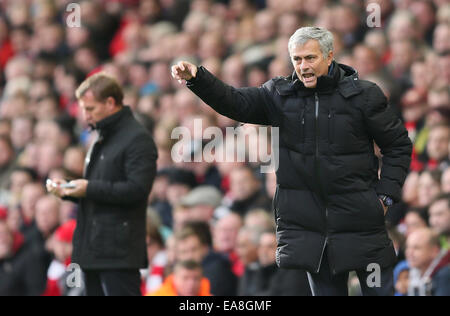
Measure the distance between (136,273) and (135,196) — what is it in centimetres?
52

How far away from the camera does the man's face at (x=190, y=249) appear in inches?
336

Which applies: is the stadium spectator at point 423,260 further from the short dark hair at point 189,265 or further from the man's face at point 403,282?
the short dark hair at point 189,265

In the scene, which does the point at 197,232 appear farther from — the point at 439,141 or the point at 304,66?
the point at 304,66

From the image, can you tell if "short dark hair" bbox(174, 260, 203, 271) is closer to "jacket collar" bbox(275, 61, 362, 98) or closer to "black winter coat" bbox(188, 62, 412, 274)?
"black winter coat" bbox(188, 62, 412, 274)

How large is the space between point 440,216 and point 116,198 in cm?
279

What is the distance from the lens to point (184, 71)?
18.1ft

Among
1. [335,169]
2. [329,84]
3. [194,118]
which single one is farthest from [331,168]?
[194,118]

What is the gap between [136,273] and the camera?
6.92 metres

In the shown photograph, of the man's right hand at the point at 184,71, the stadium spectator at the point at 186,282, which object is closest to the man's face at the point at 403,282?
the stadium spectator at the point at 186,282

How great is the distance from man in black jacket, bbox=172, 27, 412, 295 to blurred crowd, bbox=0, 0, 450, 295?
195 centimetres

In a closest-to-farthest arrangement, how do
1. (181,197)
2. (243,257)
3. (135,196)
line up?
(135,196) → (243,257) → (181,197)
